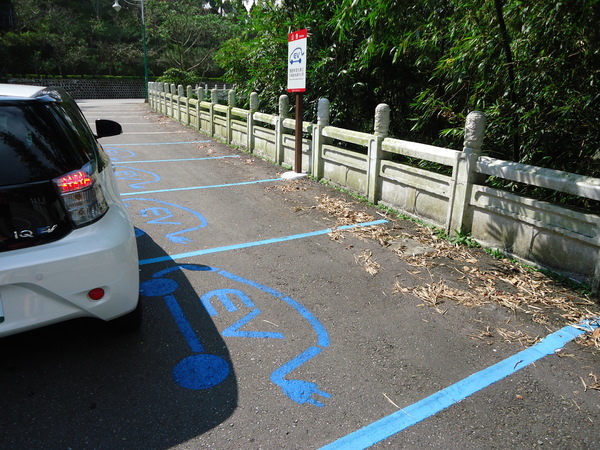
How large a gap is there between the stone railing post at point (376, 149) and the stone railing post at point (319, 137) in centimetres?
164

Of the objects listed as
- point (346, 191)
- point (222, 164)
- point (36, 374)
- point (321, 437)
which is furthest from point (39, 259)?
point (222, 164)

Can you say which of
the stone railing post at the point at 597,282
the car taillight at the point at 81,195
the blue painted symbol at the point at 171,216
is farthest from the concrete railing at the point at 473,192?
the car taillight at the point at 81,195

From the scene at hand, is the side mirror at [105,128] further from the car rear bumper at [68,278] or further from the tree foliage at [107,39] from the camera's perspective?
the tree foliage at [107,39]

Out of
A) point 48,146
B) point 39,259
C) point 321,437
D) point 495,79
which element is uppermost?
point 495,79

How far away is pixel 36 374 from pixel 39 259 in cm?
93

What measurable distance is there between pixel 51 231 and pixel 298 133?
22.5 ft

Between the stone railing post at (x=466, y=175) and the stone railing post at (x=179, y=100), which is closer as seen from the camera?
the stone railing post at (x=466, y=175)

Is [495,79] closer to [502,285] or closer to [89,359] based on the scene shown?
[502,285]

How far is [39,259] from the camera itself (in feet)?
8.35

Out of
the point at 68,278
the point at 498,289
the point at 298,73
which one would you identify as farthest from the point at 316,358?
the point at 298,73

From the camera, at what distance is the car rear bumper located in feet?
8.27

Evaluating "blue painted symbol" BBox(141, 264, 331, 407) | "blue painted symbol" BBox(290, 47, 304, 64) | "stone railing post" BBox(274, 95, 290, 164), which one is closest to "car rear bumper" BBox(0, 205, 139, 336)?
"blue painted symbol" BBox(141, 264, 331, 407)

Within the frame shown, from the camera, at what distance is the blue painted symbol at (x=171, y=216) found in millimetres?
5695

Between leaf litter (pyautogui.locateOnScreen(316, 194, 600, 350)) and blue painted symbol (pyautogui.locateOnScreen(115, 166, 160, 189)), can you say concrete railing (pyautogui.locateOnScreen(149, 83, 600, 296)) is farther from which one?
blue painted symbol (pyautogui.locateOnScreen(115, 166, 160, 189))
